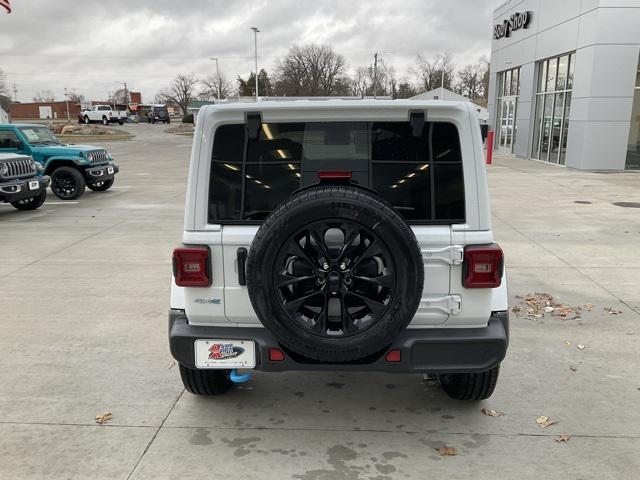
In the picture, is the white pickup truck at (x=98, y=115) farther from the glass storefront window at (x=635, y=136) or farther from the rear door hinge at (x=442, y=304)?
the rear door hinge at (x=442, y=304)

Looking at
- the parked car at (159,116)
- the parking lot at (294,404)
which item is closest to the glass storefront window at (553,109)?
the parking lot at (294,404)

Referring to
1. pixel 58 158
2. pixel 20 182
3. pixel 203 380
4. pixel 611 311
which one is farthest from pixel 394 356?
pixel 58 158

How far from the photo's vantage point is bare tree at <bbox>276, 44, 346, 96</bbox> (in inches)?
2532

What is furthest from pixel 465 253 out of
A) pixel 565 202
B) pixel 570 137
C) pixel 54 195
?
pixel 570 137

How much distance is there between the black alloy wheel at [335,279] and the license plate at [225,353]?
0.44 m

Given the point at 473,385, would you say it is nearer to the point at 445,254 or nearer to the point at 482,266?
the point at 482,266

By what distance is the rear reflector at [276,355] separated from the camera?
3002 mm

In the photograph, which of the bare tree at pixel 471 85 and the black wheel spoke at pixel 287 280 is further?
the bare tree at pixel 471 85

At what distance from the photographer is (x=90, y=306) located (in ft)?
18.1

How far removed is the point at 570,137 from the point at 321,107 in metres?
17.9

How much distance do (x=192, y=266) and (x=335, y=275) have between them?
834 millimetres

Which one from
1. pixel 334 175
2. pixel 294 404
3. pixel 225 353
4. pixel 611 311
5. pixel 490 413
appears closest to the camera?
pixel 334 175

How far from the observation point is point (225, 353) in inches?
121

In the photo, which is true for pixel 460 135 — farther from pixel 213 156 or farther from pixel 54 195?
pixel 54 195
